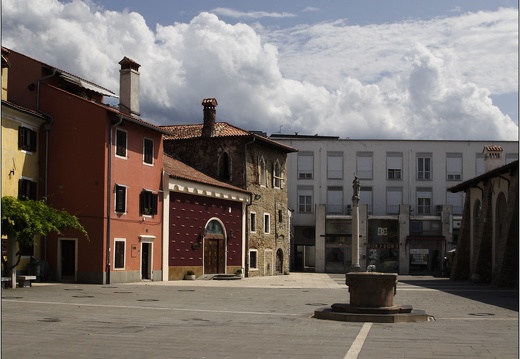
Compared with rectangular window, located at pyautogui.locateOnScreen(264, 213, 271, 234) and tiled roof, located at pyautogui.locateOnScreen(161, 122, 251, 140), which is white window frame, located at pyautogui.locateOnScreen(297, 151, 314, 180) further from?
tiled roof, located at pyautogui.locateOnScreen(161, 122, 251, 140)

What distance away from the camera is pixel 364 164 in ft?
254

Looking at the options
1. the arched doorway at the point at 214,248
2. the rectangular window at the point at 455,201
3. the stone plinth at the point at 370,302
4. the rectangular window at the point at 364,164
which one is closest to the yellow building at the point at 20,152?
the arched doorway at the point at 214,248

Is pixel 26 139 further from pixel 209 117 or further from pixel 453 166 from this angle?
pixel 453 166

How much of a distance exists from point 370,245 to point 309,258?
10554 millimetres

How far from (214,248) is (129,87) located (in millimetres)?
11146

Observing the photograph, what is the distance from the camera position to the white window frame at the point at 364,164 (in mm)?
77250

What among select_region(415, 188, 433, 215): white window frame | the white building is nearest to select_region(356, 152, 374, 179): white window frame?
the white building

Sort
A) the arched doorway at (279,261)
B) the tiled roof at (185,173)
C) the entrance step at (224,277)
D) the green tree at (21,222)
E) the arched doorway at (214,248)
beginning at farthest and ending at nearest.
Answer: the arched doorway at (279,261)
the arched doorway at (214,248)
the entrance step at (224,277)
the tiled roof at (185,173)
the green tree at (21,222)

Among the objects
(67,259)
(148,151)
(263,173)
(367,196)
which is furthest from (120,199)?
(367,196)

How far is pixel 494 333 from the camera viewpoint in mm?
15758

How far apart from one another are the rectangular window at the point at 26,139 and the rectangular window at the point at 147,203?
6125 millimetres

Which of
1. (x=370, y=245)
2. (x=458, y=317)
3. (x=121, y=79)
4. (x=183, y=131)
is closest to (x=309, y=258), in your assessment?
(x=370, y=245)

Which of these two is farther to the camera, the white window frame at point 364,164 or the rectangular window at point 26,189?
the white window frame at point 364,164

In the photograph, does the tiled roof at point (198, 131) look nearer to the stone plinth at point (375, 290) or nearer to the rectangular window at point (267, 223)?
the rectangular window at point (267, 223)
